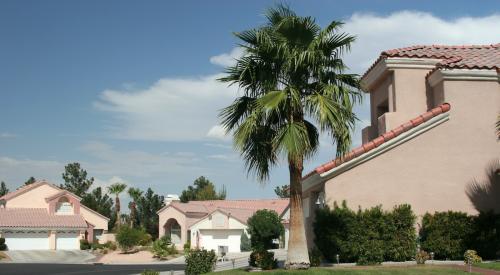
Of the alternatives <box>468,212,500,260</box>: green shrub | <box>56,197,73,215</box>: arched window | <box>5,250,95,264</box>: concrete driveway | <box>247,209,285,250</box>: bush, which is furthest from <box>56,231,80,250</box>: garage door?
<box>468,212,500,260</box>: green shrub

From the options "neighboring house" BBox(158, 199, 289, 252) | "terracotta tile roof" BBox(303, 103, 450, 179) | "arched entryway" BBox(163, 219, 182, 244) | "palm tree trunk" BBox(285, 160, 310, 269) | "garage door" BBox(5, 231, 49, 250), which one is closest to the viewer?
"palm tree trunk" BBox(285, 160, 310, 269)

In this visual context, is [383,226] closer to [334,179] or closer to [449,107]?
[334,179]

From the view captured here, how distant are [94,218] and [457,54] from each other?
62.3 metres

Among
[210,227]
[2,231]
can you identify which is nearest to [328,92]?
[210,227]

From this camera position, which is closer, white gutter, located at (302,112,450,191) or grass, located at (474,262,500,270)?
grass, located at (474,262,500,270)

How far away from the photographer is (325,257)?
Result: 18.7 metres

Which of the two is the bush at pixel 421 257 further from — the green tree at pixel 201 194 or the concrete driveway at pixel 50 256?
the green tree at pixel 201 194

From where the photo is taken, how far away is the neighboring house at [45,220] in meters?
64.9

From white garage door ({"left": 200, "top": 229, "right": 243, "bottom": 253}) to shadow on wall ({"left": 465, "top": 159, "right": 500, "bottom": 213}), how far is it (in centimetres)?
4447

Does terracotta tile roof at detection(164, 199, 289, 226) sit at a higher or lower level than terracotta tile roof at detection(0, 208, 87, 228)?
higher

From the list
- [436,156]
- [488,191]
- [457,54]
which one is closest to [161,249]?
[457,54]

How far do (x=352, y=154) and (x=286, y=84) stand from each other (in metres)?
3.37

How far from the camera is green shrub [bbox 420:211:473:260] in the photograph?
58.7 ft

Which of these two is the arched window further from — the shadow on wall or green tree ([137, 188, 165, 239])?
the shadow on wall
